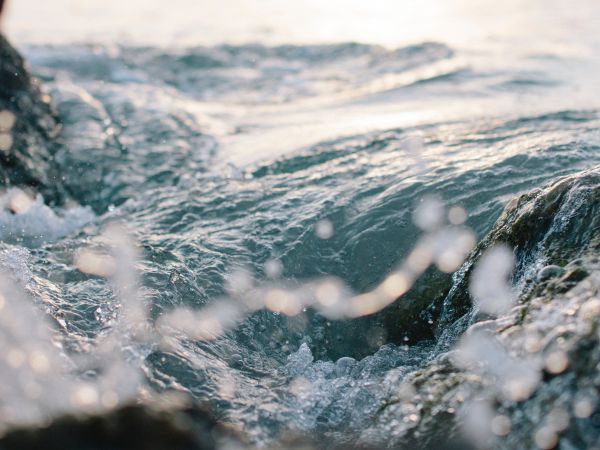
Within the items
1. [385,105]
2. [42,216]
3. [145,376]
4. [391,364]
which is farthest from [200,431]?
[385,105]

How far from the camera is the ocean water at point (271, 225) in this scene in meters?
2.60

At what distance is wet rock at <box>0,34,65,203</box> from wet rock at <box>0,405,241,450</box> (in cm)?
374

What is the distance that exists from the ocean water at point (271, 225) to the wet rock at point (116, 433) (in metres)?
0.11

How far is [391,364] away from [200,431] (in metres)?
1.22

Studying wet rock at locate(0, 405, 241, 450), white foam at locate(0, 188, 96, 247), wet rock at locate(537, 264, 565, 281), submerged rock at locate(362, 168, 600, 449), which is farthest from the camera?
white foam at locate(0, 188, 96, 247)

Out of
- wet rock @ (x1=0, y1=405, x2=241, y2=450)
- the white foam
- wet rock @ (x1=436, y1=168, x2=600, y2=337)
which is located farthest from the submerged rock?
the white foam

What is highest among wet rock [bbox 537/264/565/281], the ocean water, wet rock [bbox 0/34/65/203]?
wet rock [bbox 0/34/65/203]

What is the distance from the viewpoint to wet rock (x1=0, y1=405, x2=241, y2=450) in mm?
1635

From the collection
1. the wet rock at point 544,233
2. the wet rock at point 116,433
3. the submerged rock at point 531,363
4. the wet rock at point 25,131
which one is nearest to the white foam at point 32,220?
the wet rock at point 25,131

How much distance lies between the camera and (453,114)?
6.99 m

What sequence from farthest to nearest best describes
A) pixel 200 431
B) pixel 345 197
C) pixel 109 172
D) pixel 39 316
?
pixel 109 172 < pixel 345 197 < pixel 39 316 < pixel 200 431

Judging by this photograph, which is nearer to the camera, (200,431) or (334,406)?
(200,431)

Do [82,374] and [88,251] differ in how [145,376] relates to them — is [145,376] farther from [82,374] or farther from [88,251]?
[88,251]

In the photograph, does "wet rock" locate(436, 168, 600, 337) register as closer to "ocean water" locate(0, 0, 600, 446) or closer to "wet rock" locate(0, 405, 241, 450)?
"ocean water" locate(0, 0, 600, 446)
